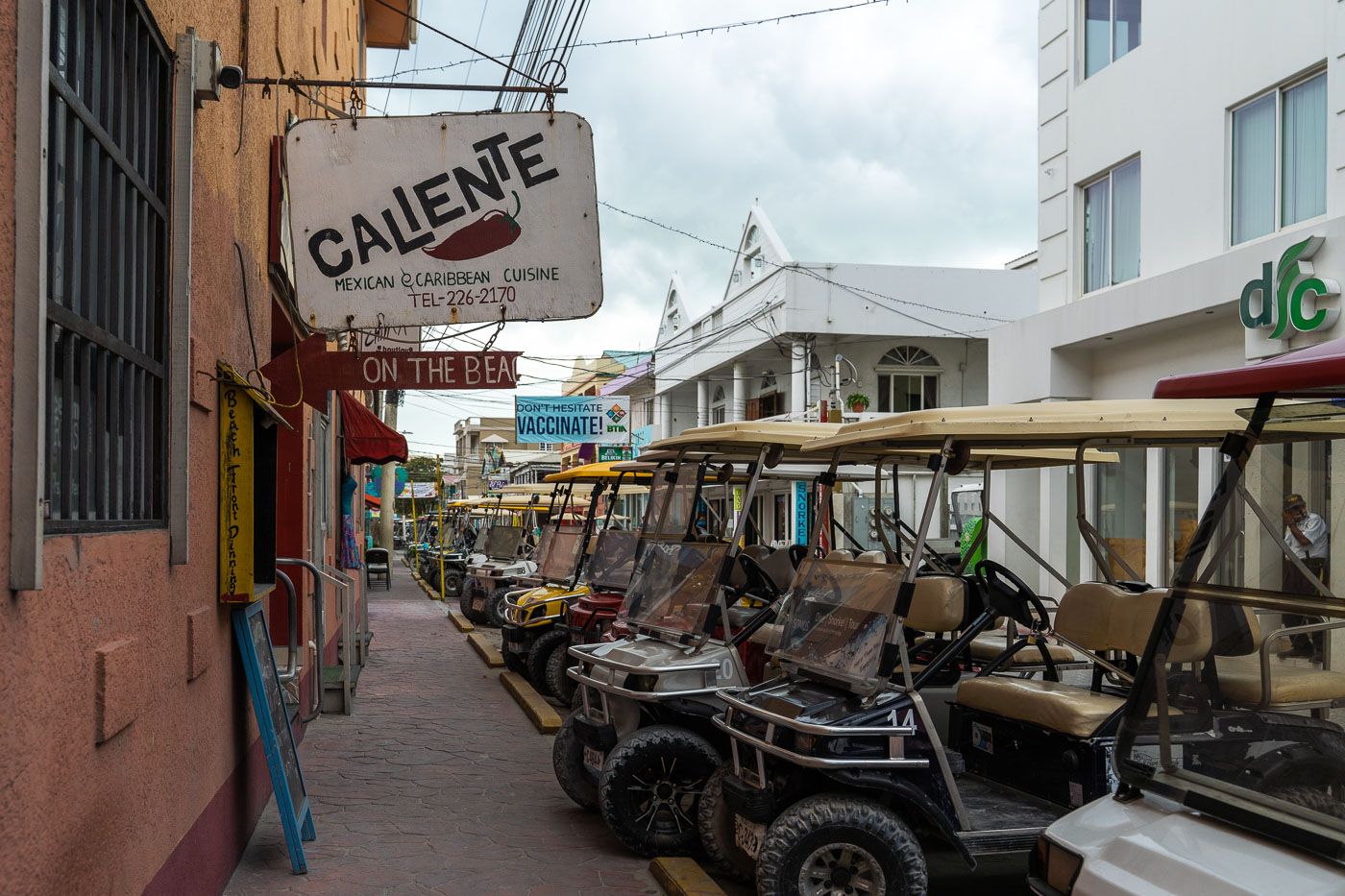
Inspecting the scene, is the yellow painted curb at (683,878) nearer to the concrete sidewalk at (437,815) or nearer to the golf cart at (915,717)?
the concrete sidewalk at (437,815)

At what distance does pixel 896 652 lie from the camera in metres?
5.41

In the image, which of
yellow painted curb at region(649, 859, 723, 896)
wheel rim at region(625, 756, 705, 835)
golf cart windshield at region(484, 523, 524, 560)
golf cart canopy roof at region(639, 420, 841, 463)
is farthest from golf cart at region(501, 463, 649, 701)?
golf cart windshield at region(484, 523, 524, 560)

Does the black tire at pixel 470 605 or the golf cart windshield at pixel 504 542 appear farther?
the golf cart windshield at pixel 504 542

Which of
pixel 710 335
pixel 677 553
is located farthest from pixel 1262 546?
pixel 710 335

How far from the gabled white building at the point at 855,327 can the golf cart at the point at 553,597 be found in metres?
12.7

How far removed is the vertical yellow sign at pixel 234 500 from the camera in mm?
5477

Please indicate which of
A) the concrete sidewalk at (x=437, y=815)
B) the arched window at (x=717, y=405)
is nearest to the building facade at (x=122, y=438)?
the concrete sidewalk at (x=437, y=815)

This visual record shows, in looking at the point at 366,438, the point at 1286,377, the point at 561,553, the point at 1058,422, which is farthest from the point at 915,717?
the point at 366,438

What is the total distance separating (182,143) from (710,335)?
94.7 ft

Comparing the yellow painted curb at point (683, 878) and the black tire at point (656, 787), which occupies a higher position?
the black tire at point (656, 787)

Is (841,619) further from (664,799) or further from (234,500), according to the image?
(234,500)

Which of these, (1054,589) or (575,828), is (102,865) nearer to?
(575,828)

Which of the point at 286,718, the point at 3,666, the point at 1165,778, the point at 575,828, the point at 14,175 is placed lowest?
the point at 575,828

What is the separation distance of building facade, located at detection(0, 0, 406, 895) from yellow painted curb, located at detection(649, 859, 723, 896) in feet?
6.88
